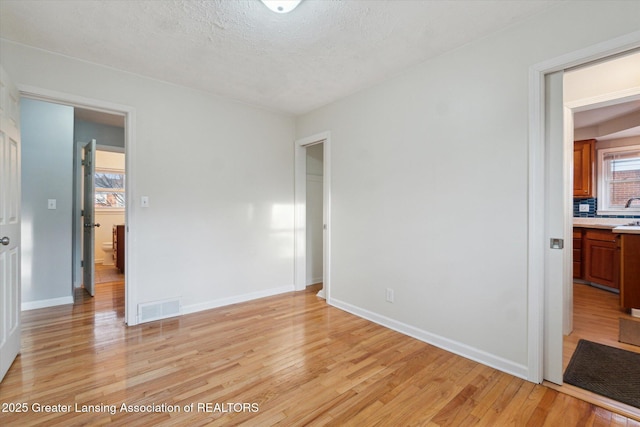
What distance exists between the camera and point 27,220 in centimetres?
338

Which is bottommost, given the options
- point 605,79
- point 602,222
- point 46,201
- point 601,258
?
point 601,258

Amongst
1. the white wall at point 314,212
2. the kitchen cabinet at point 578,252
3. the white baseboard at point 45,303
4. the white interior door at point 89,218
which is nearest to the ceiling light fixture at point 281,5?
the white wall at point 314,212

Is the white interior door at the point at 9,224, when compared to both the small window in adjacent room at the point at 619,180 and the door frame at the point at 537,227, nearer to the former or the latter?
the door frame at the point at 537,227

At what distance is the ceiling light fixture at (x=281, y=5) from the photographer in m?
1.78

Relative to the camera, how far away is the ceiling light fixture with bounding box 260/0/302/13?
178 cm

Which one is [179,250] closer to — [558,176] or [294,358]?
[294,358]

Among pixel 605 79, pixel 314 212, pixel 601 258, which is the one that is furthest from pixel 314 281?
pixel 601 258

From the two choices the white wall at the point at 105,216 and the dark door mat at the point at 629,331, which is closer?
the dark door mat at the point at 629,331

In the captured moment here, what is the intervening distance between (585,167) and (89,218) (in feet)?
24.0

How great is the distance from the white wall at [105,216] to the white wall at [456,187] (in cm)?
585

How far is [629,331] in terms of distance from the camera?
272 centimetres

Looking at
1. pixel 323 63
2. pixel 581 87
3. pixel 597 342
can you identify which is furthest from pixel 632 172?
pixel 323 63

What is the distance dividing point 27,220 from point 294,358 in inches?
140

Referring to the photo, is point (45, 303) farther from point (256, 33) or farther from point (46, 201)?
point (256, 33)
